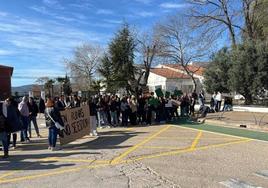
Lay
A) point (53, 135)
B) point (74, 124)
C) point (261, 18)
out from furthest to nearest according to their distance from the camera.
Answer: point (261, 18) → point (74, 124) → point (53, 135)

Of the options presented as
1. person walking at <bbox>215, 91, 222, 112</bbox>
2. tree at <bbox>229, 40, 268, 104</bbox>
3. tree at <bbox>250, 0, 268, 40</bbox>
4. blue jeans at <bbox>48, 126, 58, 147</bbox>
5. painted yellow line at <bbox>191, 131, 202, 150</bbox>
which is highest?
tree at <bbox>250, 0, 268, 40</bbox>

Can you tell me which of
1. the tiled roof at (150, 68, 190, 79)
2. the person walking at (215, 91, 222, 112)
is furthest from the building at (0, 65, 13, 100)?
the tiled roof at (150, 68, 190, 79)

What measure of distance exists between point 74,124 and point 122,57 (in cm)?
2396

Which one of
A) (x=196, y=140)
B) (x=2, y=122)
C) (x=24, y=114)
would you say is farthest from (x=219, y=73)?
(x=2, y=122)

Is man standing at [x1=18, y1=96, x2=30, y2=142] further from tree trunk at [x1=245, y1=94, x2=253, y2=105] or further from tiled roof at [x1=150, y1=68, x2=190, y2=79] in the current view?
tiled roof at [x1=150, y1=68, x2=190, y2=79]

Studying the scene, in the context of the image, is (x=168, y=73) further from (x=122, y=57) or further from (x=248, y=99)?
(x=248, y=99)

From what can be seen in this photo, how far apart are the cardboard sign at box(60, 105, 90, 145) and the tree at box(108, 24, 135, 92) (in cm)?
2185

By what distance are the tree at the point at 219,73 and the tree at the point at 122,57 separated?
28.2 feet

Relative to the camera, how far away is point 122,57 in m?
37.7

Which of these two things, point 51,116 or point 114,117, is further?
point 114,117

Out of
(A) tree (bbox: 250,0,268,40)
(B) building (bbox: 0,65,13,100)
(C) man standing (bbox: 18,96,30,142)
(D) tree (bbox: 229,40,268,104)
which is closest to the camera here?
(C) man standing (bbox: 18,96,30,142)

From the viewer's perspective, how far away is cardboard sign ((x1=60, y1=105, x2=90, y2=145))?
1338 cm

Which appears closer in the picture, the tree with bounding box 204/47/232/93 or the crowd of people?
the crowd of people

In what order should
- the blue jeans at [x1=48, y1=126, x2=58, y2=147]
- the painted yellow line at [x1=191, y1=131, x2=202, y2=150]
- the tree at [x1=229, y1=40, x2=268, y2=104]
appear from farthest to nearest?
the tree at [x1=229, y1=40, x2=268, y2=104], the blue jeans at [x1=48, y1=126, x2=58, y2=147], the painted yellow line at [x1=191, y1=131, x2=202, y2=150]
